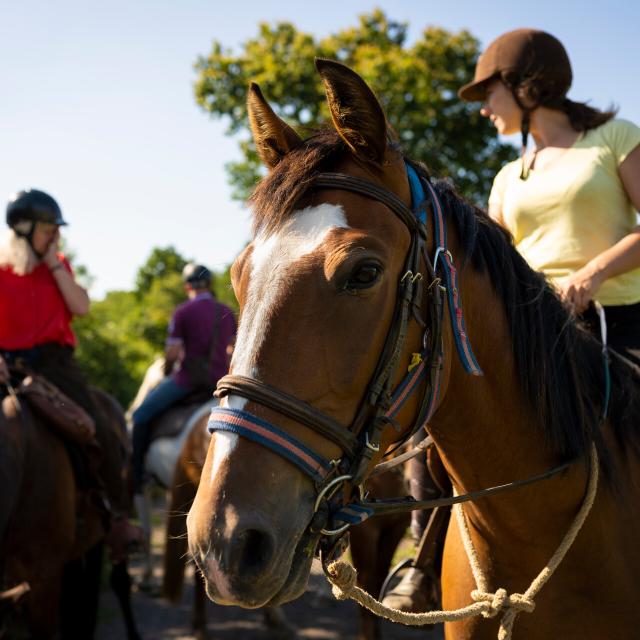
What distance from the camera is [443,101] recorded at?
621 inches

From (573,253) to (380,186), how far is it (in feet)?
4.13

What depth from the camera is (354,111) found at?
1949mm

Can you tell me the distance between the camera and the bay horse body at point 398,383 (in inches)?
62.8

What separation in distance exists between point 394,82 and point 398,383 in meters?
14.7

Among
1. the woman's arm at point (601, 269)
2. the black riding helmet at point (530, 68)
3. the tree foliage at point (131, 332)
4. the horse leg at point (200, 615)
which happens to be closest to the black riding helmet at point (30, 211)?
the tree foliage at point (131, 332)

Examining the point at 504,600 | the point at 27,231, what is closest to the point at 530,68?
the point at 504,600

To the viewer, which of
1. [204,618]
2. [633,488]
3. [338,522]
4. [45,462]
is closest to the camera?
[338,522]

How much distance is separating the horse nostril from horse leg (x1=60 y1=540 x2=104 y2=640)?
15.7 ft

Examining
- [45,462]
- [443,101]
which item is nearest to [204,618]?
[45,462]

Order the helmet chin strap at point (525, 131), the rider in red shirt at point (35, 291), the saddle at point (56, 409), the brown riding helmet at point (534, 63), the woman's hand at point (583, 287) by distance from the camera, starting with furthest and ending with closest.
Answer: the rider in red shirt at point (35, 291) < the saddle at point (56, 409) < the helmet chin strap at point (525, 131) < the brown riding helmet at point (534, 63) < the woman's hand at point (583, 287)

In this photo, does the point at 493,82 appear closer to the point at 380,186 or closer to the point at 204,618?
the point at 380,186

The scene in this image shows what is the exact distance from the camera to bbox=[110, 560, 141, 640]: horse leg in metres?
6.56

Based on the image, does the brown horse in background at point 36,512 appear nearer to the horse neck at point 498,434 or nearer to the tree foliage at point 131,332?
the tree foliage at point 131,332

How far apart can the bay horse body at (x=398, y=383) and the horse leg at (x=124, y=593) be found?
4921 millimetres
